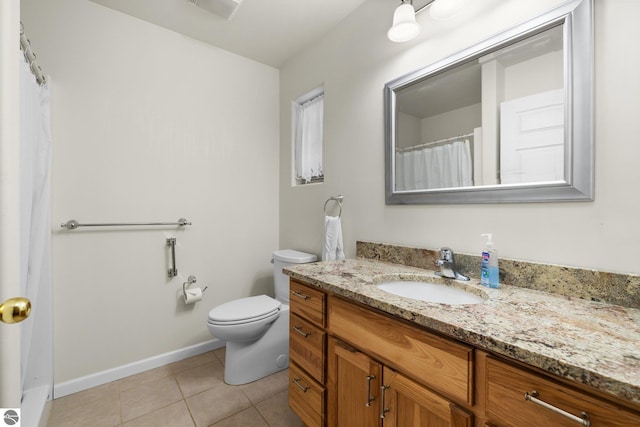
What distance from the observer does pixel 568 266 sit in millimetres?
970

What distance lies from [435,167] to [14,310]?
149 centimetres

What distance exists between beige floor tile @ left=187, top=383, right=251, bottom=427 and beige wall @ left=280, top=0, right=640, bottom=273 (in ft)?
3.49

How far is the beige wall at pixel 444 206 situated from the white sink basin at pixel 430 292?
8.4 inches

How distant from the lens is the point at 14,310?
0.49m

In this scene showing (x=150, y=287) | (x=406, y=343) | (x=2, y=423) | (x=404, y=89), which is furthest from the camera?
(x=150, y=287)

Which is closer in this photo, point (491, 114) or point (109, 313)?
point (491, 114)

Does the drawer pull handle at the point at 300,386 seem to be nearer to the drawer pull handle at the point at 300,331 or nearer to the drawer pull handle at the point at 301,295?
the drawer pull handle at the point at 300,331

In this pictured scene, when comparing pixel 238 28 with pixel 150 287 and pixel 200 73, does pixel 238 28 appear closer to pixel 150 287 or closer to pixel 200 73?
pixel 200 73

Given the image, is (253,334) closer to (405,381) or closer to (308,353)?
(308,353)

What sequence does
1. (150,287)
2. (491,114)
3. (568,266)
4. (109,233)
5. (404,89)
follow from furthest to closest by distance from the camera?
(150,287) → (109,233) → (404,89) → (491,114) → (568,266)

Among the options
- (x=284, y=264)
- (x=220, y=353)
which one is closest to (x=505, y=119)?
(x=284, y=264)

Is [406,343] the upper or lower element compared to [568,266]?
lower

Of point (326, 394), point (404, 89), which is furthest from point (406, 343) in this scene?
point (404, 89)

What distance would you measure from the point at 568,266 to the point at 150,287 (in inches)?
92.4
